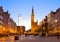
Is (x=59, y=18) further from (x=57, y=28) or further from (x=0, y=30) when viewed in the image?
(x=0, y=30)

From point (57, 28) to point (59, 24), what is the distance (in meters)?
5.54

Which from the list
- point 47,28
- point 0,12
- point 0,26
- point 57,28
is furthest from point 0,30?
point 47,28

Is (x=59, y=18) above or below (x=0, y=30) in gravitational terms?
above

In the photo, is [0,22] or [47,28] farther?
[47,28]

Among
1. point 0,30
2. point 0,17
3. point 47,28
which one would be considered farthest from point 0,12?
point 47,28

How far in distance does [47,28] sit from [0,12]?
51.6 meters

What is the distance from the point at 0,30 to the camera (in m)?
118

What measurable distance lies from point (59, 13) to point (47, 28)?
3850 cm

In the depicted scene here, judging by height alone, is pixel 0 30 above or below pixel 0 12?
below

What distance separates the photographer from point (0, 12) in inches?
4722

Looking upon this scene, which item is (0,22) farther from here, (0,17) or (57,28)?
(57,28)

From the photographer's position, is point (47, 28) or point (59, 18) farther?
point (47, 28)

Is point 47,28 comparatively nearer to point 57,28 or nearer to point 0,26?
point 57,28

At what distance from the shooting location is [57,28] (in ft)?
396
